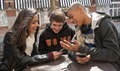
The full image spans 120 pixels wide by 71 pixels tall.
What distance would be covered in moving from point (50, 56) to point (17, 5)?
11735mm

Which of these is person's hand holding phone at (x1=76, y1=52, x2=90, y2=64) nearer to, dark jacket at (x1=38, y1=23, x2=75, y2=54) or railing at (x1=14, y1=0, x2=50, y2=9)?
dark jacket at (x1=38, y1=23, x2=75, y2=54)

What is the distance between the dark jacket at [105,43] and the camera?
132 cm

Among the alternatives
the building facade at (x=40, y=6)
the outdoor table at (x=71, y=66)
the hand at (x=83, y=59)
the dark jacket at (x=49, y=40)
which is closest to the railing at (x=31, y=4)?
the building facade at (x=40, y=6)

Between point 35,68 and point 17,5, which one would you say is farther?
point 17,5

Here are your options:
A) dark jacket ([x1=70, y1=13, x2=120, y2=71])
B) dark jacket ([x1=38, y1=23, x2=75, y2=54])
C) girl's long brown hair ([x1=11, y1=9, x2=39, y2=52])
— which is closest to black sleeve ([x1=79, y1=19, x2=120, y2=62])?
dark jacket ([x1=70, y1=13, x2=120, y2=71])

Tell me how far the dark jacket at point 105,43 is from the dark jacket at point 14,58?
1.09ft

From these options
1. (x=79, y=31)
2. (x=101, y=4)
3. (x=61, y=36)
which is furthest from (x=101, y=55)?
(x=101, y=4)

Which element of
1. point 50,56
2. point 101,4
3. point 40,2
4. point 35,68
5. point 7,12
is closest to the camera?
point 35,68

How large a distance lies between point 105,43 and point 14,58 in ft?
2.18

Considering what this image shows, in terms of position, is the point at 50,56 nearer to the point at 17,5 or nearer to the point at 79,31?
the point at 79,31

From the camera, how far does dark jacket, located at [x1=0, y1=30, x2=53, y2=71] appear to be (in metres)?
1.48

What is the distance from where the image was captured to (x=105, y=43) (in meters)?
1.33

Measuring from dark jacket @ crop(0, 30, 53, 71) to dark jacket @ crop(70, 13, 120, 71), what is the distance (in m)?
0.33

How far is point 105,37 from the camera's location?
1.34 meters
